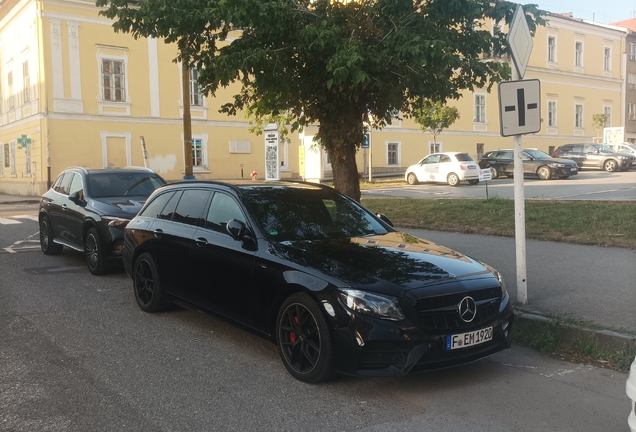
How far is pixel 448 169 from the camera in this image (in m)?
29.6

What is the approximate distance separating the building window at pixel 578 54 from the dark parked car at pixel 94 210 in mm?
49236

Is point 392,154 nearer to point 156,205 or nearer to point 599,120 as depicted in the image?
point 599,120

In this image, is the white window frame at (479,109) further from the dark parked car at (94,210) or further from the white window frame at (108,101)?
the dark parked car at (94,210)

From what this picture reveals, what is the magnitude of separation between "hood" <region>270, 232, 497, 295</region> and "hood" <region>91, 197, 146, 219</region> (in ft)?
16.0

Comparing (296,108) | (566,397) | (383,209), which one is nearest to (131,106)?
(383,209)

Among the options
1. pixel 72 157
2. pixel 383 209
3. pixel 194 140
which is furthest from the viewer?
pixel 194 140

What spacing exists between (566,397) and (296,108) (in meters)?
6.35

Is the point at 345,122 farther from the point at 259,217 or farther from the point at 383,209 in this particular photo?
the point at 383,209

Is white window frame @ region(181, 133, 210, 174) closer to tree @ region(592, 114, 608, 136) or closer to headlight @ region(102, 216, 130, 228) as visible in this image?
headlight @ region(102, 216, 130, 228)

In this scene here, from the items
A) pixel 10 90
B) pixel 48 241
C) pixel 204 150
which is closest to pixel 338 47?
pixel 48 241

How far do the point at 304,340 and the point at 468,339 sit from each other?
126cm

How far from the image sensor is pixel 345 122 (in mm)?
9609

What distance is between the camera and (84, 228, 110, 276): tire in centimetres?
957

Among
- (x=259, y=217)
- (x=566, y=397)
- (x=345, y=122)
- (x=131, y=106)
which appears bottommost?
(x=566, y=397)
